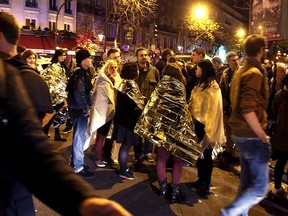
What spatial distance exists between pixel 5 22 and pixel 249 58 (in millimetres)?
2629

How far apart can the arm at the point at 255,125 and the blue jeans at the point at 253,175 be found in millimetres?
101

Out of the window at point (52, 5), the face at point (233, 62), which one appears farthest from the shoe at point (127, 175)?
the window at point (52, 5)

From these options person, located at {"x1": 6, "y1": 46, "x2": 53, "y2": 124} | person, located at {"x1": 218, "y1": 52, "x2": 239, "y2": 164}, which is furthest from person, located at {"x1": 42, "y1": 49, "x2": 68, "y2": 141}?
person, located at {"x1": 6, "y1": 46, "x2": 53, "y2": 124}

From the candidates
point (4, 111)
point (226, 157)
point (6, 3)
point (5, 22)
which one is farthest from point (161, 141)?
point (6, 3)

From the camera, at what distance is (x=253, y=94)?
402 cm

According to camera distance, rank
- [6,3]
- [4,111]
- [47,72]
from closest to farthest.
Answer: [4,111]
[47,72]
[6,3]

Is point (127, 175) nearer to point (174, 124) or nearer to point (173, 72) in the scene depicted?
point (174, 124)

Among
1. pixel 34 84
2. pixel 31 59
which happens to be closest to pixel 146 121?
pixel 34 84

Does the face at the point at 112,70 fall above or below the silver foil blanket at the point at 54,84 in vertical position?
above

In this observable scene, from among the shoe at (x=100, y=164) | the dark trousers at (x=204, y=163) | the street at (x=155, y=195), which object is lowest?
the street at (x=155, y=195)

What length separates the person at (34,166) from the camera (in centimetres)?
136

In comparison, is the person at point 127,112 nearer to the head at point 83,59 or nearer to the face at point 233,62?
the head at point 83,59

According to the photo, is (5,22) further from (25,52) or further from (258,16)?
(258,16)

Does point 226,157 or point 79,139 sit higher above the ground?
point 79,139
